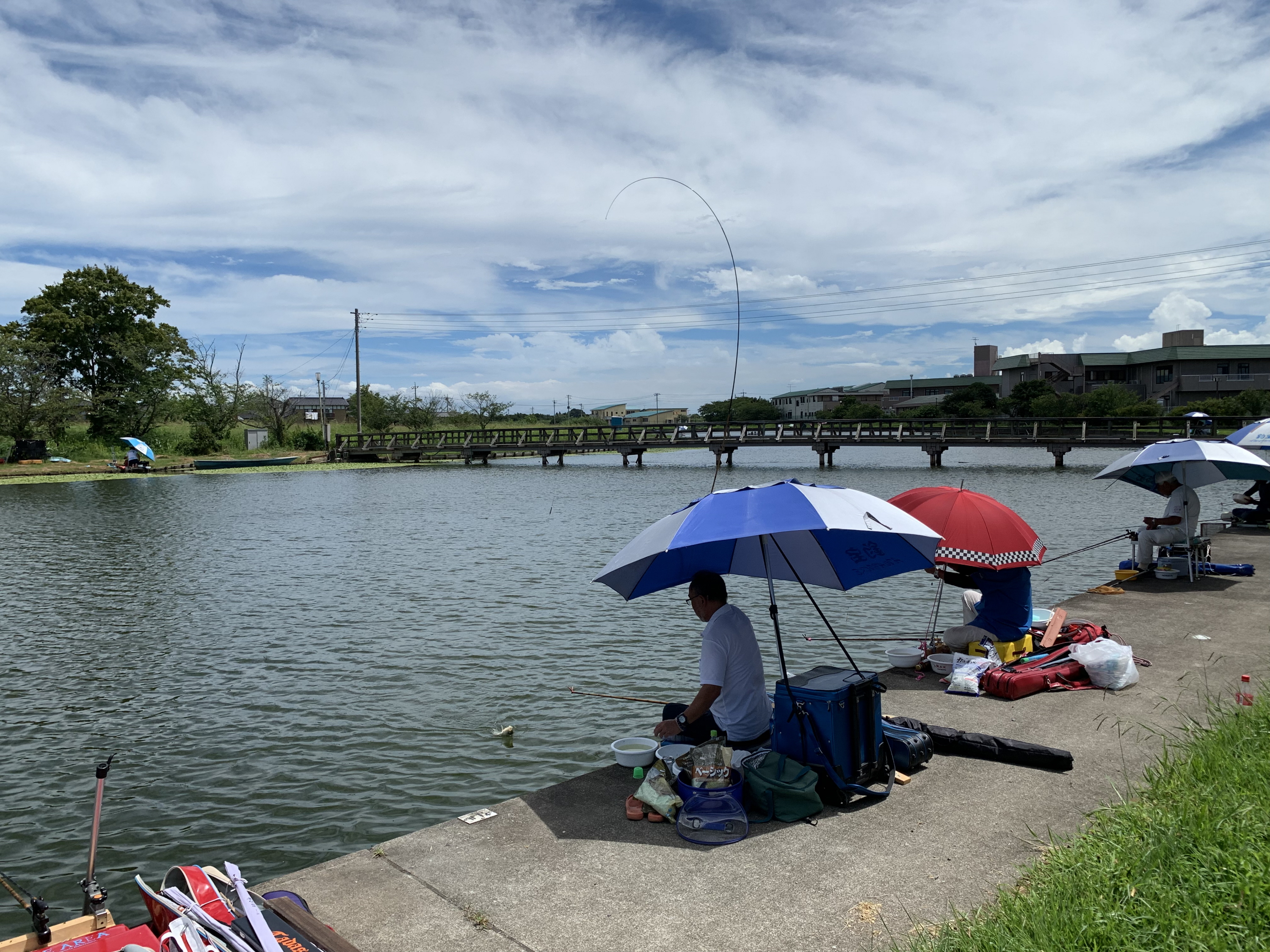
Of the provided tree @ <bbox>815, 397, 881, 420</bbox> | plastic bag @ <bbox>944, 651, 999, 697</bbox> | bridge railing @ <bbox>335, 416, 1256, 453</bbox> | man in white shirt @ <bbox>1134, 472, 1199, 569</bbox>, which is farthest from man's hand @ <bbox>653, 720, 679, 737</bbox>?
tree @ <bbox>815, 397, 881, 420</bbox>

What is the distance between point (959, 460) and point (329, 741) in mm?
65727

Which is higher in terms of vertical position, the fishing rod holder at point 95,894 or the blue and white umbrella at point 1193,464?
the blue and white umbrella at point 1193,464

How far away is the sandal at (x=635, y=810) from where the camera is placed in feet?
16.8

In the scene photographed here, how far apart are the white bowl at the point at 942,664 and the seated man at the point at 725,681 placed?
2.92 m

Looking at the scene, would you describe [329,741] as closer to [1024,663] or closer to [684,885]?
[684,885]

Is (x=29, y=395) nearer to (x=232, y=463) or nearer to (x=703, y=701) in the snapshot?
(x=232, y=463)

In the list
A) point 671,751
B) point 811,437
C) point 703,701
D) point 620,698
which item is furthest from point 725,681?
point 811,437

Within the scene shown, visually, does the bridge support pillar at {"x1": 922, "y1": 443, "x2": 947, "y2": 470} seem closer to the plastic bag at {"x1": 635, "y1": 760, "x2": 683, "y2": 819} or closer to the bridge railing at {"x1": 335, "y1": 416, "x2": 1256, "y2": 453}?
the bridge railing at {"x1": 335, "y1": 416, "x2": 1256, "y2": 453}

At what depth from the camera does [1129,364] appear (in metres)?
91.8

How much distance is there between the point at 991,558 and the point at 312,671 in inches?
302

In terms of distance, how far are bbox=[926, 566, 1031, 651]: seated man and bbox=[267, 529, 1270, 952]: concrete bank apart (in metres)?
1.60

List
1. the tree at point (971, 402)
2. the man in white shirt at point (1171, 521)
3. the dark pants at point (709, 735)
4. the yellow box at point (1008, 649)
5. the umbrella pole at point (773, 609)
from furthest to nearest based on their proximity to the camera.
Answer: the tree at point (971, 402) → the man in white shirt at point (1171, 521) → the yellow box at point (1008, 649) → the dark pants at point (709, 735) → the umbrella pole at point (773, 609)

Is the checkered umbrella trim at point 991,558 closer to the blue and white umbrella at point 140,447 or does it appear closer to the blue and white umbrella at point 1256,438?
the blue and white umbrella at point 1256,438

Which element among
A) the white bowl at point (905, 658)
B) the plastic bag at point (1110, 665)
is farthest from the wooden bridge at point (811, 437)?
the plastic bag at point (1110, 665)
